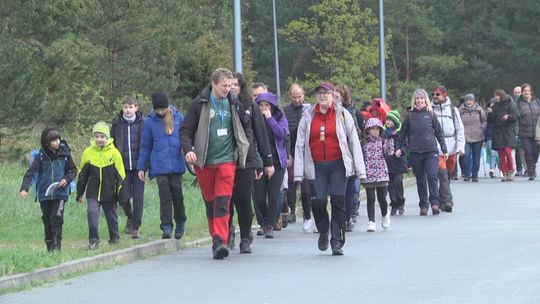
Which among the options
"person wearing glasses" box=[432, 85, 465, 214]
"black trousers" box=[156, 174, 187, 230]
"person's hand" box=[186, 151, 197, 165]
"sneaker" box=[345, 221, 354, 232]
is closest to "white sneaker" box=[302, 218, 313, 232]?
"sneaker" box=[345, 221, 354, 232]

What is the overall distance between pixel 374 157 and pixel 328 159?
397 centimetres

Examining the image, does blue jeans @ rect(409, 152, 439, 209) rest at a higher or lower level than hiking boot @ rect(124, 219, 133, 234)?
higher

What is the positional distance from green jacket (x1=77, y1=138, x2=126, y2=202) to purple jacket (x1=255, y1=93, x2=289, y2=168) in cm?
210

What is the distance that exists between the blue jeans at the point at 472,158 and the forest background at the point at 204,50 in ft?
29.8

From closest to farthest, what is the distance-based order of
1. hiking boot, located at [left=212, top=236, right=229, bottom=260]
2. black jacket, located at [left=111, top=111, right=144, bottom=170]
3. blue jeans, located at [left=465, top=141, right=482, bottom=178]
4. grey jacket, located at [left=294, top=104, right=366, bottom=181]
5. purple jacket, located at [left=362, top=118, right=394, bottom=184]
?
hiking boot, located at [left=212, top=236, right=229, bottom=260]
grey jacket, located at [left=294, top=104, right=366, bottom=181]
black jacket, located at [left=111, top=111, right=144, bottom=170]
purple jacket, located at [left=362, top=118, right=394, bottom=184]
blue jeans, located at [left=465, top=141, right=482, bottom=178]

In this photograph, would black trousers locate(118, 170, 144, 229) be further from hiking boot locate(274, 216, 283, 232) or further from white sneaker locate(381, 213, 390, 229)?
white sneaker locate(381, 213, 390, 229)

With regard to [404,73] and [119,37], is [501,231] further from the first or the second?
[404,73]

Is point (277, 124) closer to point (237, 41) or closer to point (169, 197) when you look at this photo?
point (169, 197)

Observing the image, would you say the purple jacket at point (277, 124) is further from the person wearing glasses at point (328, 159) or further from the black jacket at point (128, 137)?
the person wearing glasses at point (328, 159)

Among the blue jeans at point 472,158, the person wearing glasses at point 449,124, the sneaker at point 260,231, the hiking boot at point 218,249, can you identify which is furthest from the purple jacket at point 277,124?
the blue jeans at point 472,158

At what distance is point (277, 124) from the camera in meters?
16.4

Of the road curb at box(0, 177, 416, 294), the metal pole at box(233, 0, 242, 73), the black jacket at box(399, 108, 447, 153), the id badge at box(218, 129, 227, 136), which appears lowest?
the road curb at box(0, 177, 416, 294)

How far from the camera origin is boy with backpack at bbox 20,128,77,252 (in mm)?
14266

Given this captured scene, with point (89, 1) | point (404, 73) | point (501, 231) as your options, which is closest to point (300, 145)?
point (501, 231)
